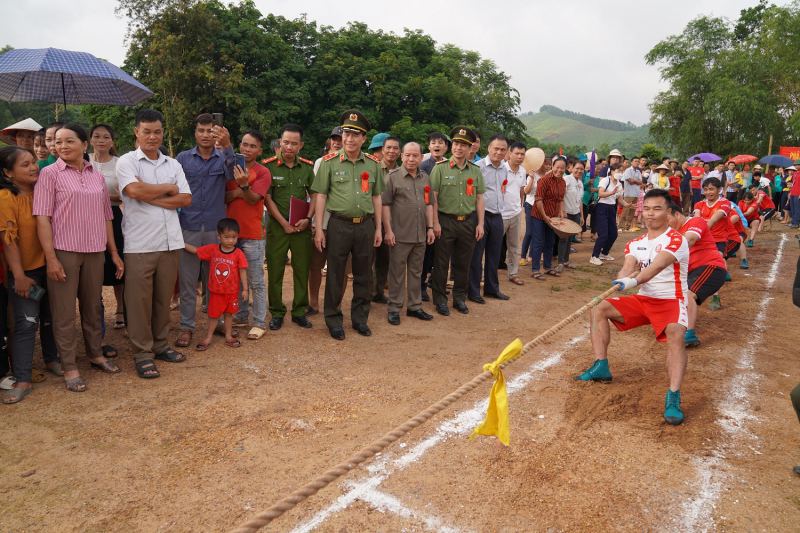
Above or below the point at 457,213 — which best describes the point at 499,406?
below

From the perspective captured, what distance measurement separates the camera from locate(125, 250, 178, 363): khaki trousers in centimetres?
463

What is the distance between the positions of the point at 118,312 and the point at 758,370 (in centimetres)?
683

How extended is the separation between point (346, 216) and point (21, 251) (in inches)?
116

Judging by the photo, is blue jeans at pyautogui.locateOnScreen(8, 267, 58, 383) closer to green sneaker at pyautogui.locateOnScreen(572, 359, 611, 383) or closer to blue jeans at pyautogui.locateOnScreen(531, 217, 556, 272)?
green sneaker at pyautogui.locateOnScreen(572, 359, 611, 383)

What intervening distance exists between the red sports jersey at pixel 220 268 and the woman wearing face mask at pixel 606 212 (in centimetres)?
733

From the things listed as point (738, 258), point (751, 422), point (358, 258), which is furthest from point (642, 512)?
point (738, 258)

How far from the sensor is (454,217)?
6.91 metres

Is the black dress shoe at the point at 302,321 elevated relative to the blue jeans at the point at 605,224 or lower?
lower

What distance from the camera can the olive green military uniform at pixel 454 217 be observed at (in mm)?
6840

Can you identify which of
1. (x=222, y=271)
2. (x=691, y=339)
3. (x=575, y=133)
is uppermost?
(x=575, y=133)

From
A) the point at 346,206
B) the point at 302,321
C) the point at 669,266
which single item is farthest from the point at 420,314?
the point at 669,266

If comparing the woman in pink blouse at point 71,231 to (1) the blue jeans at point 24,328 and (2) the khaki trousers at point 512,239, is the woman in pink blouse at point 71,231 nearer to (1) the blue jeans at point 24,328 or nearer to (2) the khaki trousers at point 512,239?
(1) the blue jeans at point 24,328

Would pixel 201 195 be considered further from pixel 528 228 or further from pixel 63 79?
pixel 528 228

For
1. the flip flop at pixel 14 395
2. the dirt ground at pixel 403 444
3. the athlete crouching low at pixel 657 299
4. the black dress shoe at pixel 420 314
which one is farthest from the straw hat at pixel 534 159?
the flip flop at pixel 14 395
